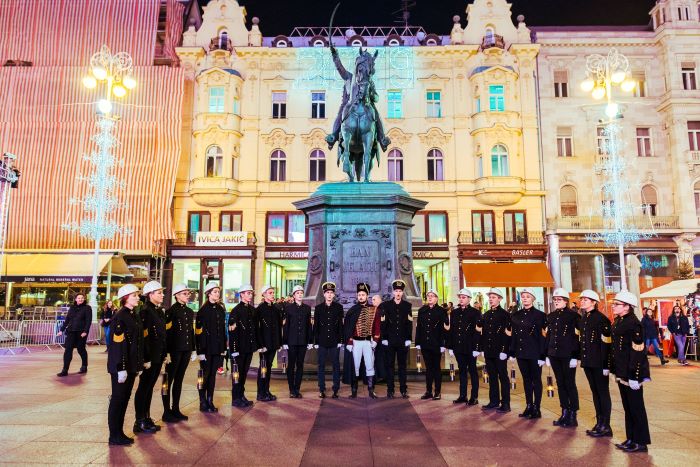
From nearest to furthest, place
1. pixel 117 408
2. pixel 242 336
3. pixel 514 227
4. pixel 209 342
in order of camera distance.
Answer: pixel 117 408 < pixel 209 342 < pixel 242 336 < pixel 514 227

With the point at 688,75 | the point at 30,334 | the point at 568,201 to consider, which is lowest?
the point at 30,334

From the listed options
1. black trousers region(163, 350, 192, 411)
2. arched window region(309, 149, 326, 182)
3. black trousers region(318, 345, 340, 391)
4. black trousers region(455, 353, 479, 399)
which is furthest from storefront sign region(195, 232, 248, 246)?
black trousers region(163, 350, 192, 411)

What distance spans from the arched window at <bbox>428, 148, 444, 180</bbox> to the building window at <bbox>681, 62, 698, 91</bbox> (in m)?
14.6

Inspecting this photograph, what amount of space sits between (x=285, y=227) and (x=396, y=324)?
2191 cm

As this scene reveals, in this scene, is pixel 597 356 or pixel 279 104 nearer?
pixel 597 356

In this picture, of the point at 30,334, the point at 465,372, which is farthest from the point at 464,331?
the point at 30,334

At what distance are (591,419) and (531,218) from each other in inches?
931

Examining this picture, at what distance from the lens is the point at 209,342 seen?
7.66m

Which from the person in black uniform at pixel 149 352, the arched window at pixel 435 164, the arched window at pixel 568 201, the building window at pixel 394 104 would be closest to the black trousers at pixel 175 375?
the person in black uniform at pixel 149 352

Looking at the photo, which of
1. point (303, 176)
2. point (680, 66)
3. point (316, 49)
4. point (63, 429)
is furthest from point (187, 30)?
point (63, 429)

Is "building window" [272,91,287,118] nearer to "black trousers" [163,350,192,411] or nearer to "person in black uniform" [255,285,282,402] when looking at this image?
"person in black uniform" [255,285,282,402]

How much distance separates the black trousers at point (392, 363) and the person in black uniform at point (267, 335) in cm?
181

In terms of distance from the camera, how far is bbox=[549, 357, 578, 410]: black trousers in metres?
6.73

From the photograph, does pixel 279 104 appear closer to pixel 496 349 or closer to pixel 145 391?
pixel 496 349
